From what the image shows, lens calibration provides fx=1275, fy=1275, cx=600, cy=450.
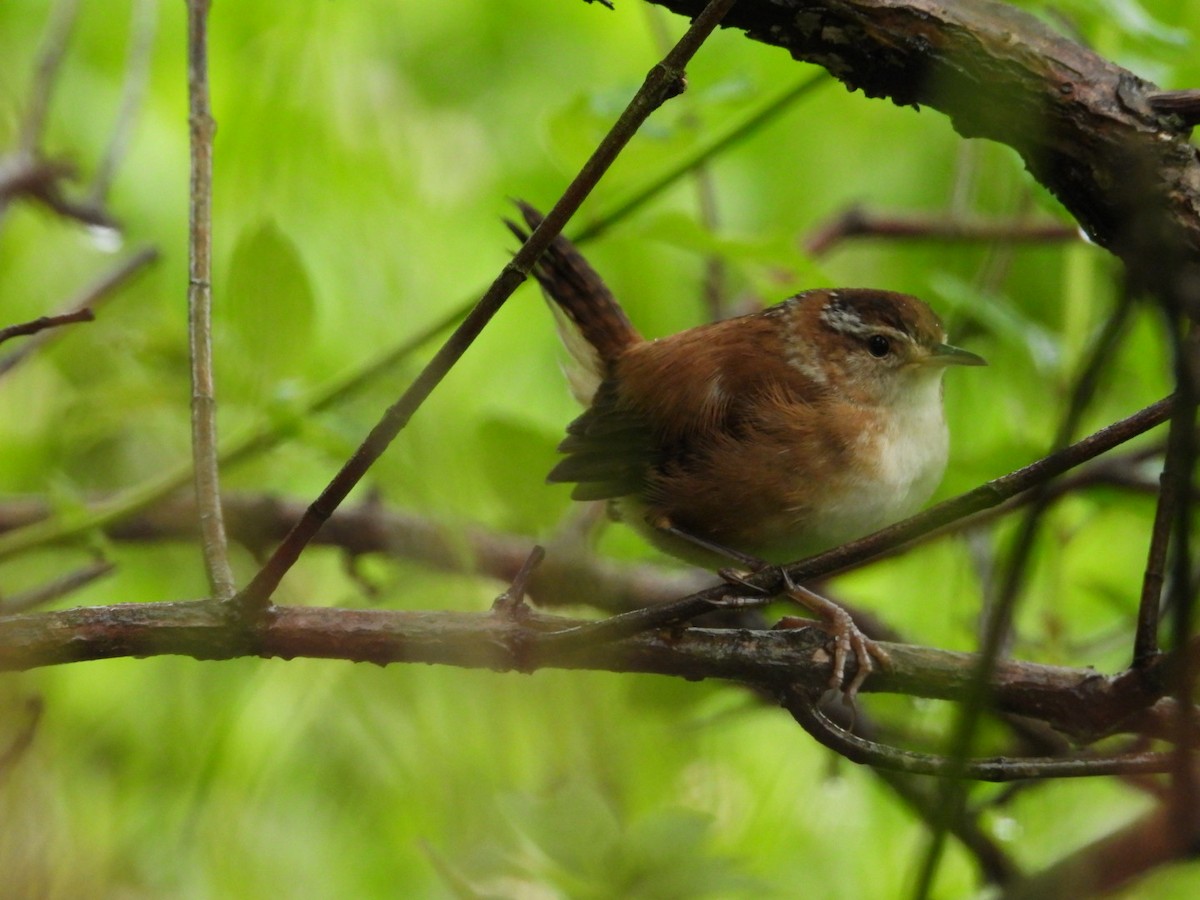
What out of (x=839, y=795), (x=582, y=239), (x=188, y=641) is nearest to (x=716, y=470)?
(x=582, y=239)

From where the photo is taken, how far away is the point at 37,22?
417cm

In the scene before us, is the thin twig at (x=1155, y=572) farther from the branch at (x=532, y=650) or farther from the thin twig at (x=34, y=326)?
the thin twig at (x=34, y=326)

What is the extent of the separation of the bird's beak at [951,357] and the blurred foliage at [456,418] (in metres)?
0.10

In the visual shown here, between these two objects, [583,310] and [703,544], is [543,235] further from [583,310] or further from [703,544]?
[583,310]

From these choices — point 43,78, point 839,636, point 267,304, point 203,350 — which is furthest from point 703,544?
point 43,78

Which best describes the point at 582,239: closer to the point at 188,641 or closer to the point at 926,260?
the point at 188,641

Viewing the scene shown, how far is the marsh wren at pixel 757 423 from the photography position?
2.78m

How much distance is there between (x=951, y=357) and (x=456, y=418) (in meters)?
1.43

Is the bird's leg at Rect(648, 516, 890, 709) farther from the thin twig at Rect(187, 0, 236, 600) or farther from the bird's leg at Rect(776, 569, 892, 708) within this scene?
the thin twig at Rect(187, 0, 236, 600)

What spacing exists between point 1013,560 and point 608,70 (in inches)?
158

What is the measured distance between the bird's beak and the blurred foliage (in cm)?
10

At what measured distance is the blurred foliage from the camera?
5.00ft

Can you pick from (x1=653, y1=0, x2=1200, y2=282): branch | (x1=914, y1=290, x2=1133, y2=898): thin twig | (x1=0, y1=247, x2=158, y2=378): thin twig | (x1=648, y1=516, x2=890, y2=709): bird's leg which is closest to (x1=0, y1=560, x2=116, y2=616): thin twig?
(x1=0, y1=247, x2=158, y2=378): thin twig

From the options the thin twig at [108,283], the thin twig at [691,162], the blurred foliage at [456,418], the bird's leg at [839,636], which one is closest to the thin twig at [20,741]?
the blurred foliage at [456,418]
